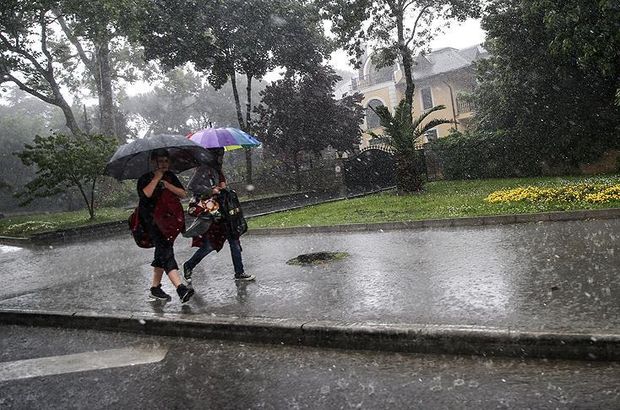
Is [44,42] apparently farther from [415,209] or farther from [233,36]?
[415,209]

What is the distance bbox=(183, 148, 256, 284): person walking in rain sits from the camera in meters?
5.93

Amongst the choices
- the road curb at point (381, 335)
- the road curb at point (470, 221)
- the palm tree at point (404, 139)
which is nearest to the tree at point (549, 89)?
the palm tree at point (404, 139)

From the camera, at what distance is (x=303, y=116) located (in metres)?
26.2

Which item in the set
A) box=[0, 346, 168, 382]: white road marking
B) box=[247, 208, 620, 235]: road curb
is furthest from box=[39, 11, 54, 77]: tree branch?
box=[0, 346, 168, 382]: white road marking

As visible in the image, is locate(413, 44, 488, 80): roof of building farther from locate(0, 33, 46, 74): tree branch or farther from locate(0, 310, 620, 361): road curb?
locate(0, 310, 620, 361): road curb

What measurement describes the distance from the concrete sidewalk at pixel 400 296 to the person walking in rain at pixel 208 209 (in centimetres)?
42

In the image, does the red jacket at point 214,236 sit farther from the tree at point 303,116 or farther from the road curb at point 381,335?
the tree at point 303,116

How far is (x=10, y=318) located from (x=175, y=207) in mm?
2750

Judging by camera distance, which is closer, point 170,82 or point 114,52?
point 114,52

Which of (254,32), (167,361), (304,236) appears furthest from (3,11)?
(167,361)

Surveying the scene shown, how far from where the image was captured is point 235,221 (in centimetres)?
599

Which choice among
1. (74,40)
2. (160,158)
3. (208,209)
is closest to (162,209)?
(160,158)

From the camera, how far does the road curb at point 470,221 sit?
8.45 m

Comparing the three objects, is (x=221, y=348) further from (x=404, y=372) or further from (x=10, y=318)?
(x=10, y=318)
